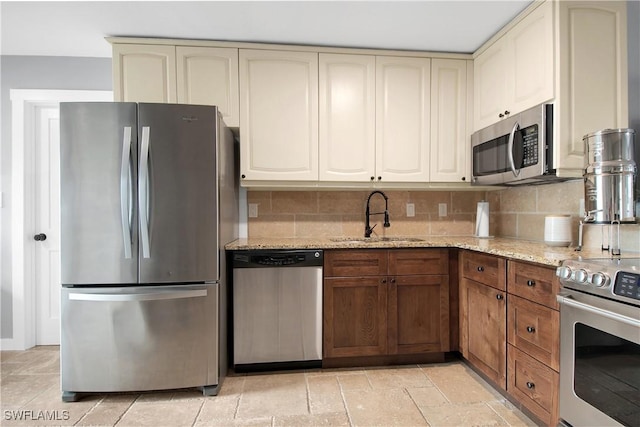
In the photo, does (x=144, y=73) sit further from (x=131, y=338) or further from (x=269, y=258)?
(x=131, y=338)

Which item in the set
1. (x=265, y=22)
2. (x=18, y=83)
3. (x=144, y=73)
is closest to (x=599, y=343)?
(x=265, y=22)

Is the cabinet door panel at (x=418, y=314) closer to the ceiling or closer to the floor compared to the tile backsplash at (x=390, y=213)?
closer to the floor

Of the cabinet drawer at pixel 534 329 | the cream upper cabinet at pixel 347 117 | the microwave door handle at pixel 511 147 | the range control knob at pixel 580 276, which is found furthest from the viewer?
the cream upper cabinet at pixel 347 117

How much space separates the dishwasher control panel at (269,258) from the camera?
230 cm

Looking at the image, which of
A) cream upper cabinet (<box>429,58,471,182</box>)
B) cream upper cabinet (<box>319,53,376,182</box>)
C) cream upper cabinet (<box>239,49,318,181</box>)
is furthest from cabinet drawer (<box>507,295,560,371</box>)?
cream upper cabinet (<box>239,49,318,181</box>)

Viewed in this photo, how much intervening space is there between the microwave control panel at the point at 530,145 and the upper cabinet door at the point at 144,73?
237 centimetres

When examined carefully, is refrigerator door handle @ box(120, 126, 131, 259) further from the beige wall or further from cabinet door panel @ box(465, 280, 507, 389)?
cabinet door panel @ box(465, 280, 507, 389)

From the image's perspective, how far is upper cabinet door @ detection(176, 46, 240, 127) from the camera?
2.49 m

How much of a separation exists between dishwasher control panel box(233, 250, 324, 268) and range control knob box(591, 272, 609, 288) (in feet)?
4.99

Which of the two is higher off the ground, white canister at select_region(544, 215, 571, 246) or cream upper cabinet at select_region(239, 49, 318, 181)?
cream upper cabinet at select_region(239, 49, 318, 181)

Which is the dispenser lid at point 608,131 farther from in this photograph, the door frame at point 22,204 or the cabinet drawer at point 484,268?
the door frame at point 22,204

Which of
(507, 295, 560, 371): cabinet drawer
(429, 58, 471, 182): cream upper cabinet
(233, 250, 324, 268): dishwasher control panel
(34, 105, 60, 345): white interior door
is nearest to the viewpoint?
(507, 295, 560, 371): cabinet drawer

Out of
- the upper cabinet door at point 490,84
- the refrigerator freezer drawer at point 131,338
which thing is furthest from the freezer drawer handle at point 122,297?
the upper cabinet door at point 490,84

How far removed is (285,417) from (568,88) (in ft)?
7.79
